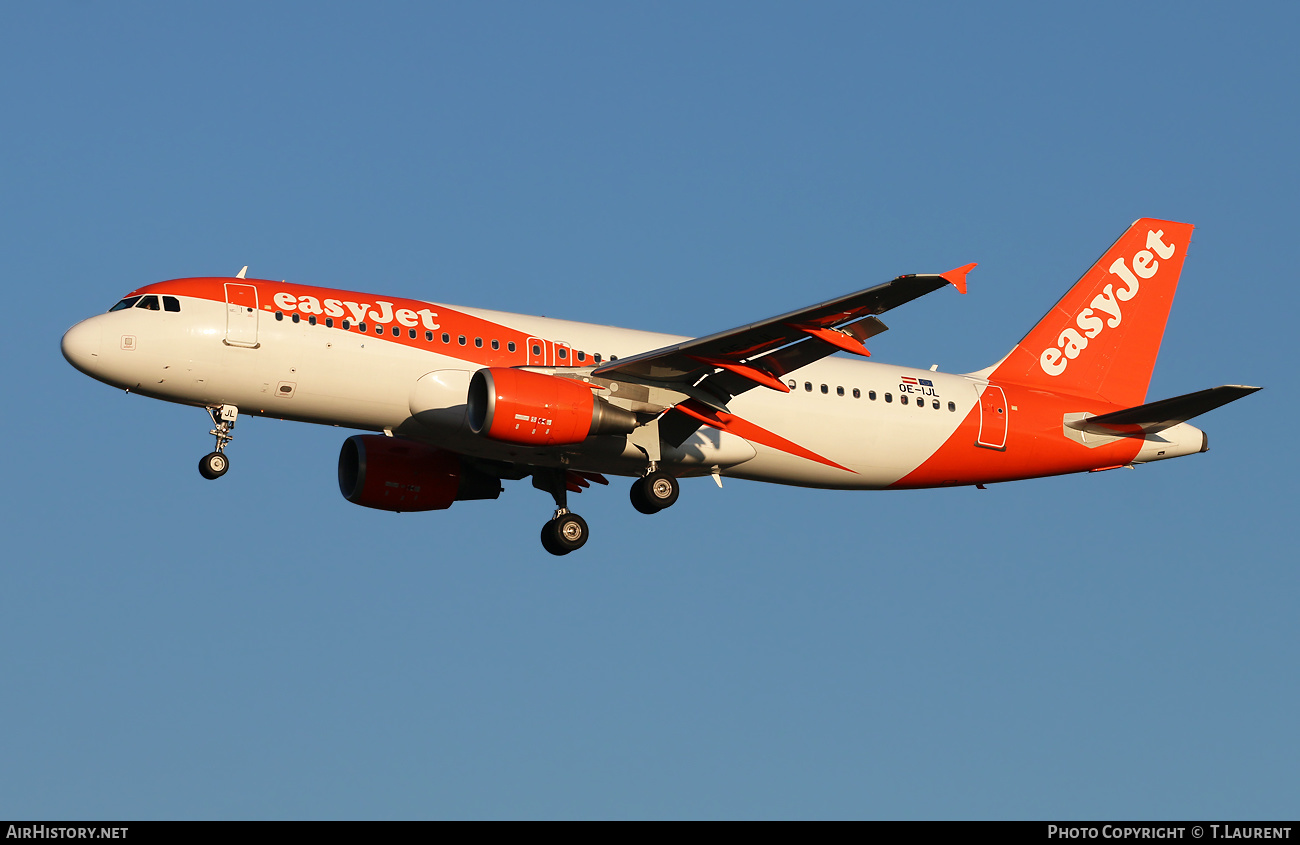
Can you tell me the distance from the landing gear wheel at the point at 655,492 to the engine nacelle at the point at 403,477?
4.94 meters

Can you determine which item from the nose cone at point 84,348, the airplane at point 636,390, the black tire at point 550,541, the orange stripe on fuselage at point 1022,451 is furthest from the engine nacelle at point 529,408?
the orange stripe on fuselage at point 1022,451

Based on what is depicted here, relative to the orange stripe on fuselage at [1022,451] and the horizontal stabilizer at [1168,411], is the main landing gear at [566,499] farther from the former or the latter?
the horizontal stabilizer at [1168,411]

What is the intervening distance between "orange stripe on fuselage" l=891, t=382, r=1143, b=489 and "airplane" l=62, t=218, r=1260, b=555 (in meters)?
0.05

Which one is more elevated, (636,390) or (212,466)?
(636,390)

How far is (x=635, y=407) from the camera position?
33.8m

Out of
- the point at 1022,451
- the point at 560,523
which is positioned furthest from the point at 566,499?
the point at 1022,451

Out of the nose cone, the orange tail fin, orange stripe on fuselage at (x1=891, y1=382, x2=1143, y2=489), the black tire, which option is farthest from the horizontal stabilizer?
the nose cone

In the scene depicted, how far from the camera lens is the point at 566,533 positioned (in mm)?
Result: 36562

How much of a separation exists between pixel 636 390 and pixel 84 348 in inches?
448

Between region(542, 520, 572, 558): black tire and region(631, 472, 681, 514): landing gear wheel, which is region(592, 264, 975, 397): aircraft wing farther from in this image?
region(542, 520, 572, 558): black tire

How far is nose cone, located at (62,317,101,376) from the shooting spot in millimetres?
31672

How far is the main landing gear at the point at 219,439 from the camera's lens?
32500mm

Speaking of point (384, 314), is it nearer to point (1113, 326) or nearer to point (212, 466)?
point (212, 466)

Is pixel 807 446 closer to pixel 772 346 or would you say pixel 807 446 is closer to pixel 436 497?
pixel 772 346
